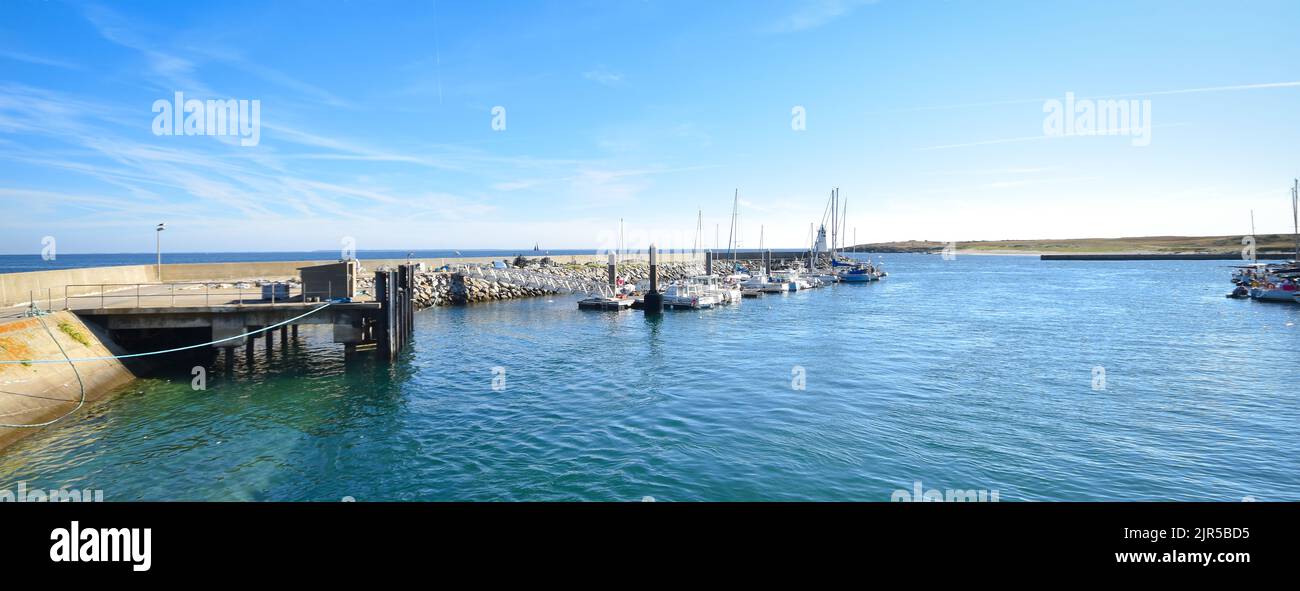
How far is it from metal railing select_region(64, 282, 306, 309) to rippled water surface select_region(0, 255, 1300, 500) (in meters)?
3.02

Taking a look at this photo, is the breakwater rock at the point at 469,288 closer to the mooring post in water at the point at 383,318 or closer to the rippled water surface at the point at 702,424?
the rippled water surface at the point at 702,424

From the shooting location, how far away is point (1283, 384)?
26969mm

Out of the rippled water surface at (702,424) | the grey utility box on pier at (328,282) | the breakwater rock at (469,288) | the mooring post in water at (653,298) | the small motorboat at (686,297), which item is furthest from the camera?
the small motorboat at (686,297)

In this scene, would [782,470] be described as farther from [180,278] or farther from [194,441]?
[180,278]

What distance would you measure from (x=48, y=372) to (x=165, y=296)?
11.5 m

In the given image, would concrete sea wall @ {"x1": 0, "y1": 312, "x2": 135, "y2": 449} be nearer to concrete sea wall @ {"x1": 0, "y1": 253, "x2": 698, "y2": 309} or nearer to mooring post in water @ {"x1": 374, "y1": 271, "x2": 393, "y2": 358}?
concrete sea wall @ {"x1": 0, "y1": 253, "x2": 698, "y2": 309}

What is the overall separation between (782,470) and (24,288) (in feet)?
108

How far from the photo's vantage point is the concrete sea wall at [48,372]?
61.2ft

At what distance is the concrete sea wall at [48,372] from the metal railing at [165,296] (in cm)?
227

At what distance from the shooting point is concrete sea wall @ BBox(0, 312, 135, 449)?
18641mm

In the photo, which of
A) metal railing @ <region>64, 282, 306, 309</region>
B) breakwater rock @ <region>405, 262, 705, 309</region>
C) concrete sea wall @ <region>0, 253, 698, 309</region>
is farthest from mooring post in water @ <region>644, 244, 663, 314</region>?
concrete sea wall @ <region>0, 253, 698, 309</region>
